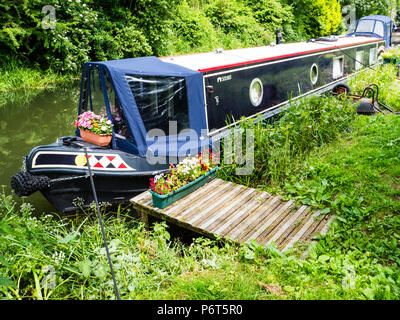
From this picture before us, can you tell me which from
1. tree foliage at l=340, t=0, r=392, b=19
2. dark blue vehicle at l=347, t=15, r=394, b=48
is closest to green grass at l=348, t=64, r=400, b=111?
dark blue vehicle at l=347, t=15, r=394, b=48

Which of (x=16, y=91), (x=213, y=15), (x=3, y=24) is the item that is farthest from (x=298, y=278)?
(x=213, y=15)

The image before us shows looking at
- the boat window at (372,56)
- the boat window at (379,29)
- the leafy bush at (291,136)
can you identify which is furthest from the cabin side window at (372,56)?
the leafy bush at (291,136)

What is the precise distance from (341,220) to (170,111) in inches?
107

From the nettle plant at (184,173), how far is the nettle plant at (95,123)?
1.00 m

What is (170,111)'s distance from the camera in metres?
5.10

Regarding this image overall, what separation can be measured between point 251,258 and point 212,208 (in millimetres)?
1155

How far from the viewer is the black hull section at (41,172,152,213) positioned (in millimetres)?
4711

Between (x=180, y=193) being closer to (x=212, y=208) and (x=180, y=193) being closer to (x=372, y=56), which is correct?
(x=212, y=208)

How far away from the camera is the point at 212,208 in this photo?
4262 millimetres

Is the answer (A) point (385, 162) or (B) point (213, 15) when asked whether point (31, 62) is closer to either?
(B) point (213, 15)

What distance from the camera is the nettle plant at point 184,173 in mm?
4258

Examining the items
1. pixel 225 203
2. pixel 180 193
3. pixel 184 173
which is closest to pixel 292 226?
pixel 225 203

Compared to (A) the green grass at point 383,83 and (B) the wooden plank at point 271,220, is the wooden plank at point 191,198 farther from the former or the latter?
(A) the green grass at point 383,83

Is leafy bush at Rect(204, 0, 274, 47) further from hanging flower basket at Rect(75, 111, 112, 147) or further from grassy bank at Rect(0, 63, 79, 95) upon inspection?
hanging flower basket at Rect(75, 111, 112, 147)
